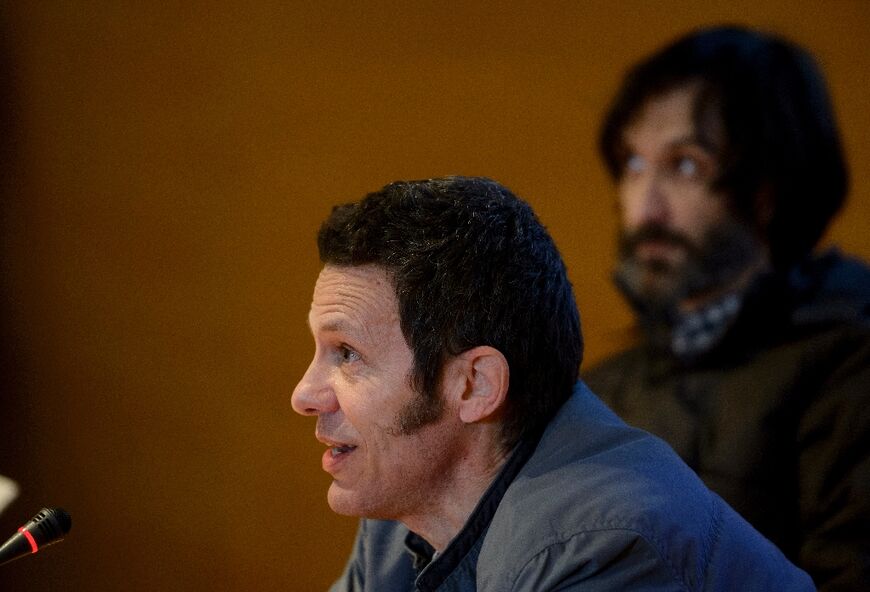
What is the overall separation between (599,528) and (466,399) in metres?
0.26

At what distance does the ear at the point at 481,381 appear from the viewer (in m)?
1.33

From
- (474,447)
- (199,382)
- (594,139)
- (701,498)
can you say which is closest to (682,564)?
(701,498)

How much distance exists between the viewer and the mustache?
7.82 ft

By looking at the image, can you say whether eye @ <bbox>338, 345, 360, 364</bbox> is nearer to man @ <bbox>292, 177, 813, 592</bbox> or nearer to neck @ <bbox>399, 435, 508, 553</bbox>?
man @ <bbox>292, 177, 813, 592</bbox>

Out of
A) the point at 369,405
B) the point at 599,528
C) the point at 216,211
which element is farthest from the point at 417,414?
the point at 216,211

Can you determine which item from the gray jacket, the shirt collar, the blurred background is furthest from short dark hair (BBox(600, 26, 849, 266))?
the shirt collar

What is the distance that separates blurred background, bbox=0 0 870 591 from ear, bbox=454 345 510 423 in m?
1.63

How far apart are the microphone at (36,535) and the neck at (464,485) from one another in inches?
17.3

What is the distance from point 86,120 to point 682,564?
238 centimetres

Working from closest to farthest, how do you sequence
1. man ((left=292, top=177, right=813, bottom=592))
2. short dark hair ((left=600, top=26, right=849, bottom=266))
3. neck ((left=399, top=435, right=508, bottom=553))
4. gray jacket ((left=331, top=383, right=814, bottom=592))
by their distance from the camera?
gray jacket ((left=331, top=383, right=814, bottom=592)) → man ((left=292, top=177, right=813, bottom=592)) → neck ((left=399, top=435, right=508, bottom=553)) → short dark hair ((left=600, top=26, right=849, bottom=266))

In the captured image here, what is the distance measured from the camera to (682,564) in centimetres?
120

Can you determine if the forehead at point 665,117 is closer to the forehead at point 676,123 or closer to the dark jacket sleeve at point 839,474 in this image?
the forehead at point 676,123

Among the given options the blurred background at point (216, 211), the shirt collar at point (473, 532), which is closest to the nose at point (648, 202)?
the blurred background at point (216, 211)

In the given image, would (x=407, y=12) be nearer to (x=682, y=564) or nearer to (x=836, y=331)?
(x=836, y=331)
